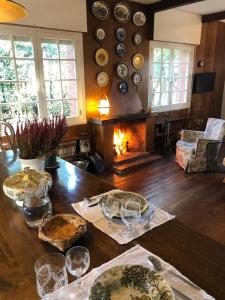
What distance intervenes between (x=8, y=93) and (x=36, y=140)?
204cm

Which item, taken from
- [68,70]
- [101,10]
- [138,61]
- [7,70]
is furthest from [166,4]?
[7,70]

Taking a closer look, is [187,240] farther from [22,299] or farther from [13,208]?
[13,208]

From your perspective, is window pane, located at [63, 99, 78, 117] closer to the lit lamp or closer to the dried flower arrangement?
the lit lamp

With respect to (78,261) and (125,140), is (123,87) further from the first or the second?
(78,261)

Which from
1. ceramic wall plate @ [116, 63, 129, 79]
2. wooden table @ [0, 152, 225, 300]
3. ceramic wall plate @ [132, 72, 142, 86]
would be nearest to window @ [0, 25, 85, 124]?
ceramic wall plate @ [116, 63, 129, 79]

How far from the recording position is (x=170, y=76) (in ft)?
15.6

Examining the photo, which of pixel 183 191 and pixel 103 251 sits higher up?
pixel 103 251

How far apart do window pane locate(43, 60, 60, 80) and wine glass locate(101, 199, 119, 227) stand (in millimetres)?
2620

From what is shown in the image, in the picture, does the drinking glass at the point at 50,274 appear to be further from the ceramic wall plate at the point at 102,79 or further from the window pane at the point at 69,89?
the ceramic wall plate at the point at 102,79

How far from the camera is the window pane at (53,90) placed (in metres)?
3.30

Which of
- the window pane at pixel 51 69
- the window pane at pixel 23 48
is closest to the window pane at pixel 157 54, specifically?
the window pane at pixel 51 69

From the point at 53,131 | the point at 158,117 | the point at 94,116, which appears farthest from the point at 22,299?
the point at 158,117

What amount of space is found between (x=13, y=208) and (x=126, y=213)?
59 centimetres

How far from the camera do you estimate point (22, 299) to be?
68 centimetres
